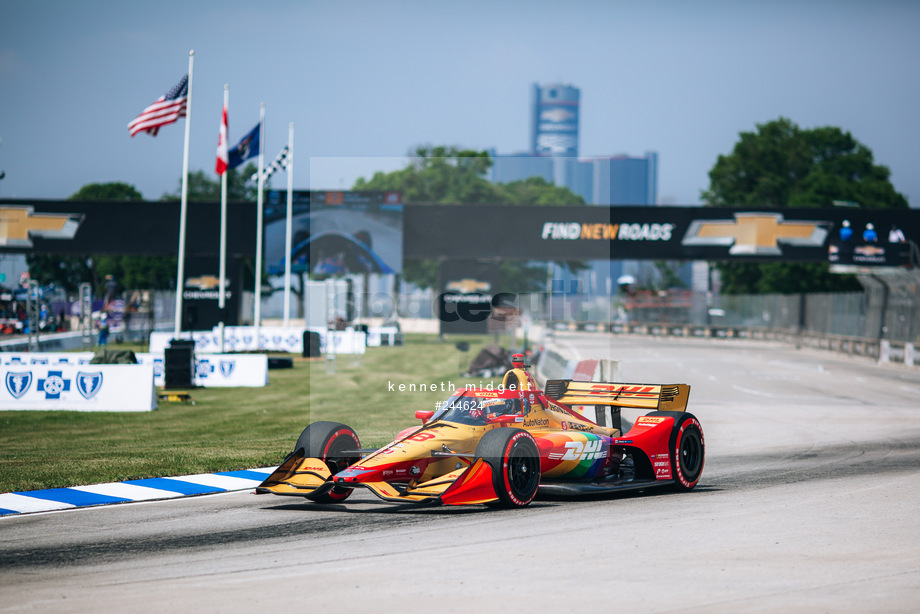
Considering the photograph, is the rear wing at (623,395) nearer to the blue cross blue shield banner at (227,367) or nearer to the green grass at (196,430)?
the green grass at (196,430)

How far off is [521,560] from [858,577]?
2.69 metres

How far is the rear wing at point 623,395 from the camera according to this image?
1321cm

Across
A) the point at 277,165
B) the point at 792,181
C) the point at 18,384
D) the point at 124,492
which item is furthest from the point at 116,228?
the point at 792,181

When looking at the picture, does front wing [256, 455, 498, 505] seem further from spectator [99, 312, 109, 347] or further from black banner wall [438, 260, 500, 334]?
spectator [99, 312, 109, 347]

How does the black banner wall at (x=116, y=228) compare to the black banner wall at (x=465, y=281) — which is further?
the black banner wall at (x=116, y=228)

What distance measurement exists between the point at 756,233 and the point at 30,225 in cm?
3993

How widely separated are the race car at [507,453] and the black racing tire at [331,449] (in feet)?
0.04

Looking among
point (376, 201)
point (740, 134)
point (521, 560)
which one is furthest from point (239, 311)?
point (740, 134)

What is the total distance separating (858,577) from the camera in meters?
7.87

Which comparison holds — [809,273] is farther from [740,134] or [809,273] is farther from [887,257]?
[887,257]

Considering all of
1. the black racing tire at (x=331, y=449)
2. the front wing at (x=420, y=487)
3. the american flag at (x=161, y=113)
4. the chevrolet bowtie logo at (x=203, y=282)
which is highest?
the american flag at (x=161, y=113)

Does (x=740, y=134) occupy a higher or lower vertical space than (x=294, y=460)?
higher

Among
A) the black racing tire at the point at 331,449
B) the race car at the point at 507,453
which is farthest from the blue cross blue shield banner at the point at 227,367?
the black racing tire at the point at 331,449

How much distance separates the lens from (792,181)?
93.7 m
